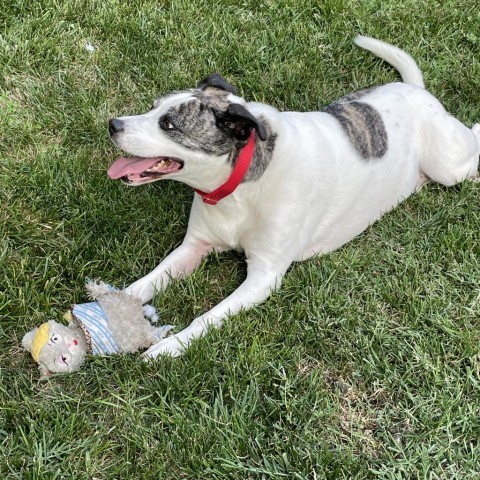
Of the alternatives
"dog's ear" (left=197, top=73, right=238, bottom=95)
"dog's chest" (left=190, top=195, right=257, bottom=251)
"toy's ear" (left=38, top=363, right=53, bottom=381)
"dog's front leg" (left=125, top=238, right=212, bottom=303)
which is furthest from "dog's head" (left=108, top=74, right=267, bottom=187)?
"toy's ear" (left=38, top=363, right=53, bottom=381)

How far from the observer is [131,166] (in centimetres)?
325

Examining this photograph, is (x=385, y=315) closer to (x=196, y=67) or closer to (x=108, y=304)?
(x=108, y=304)

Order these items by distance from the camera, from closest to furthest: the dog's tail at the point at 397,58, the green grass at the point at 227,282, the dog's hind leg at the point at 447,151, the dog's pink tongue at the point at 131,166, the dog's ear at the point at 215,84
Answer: the green grass at the point at 227,282, the dog's pink tongue at the point at 131,166, the dog's ear at the point at 215,84, the dog's hind leg at the point at 447,151, the dog's tail at the point at 397,58

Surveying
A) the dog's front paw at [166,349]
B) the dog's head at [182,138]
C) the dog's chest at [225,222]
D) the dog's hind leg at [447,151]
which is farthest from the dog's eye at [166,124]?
the dog's hind leg at [447,151]

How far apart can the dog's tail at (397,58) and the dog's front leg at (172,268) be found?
6.87ft

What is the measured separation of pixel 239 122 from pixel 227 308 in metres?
0.93

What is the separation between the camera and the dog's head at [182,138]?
3143 millimetres

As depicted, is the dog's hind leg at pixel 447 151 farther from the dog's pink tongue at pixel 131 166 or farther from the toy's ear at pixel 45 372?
the toy's ear at pixel 45 372

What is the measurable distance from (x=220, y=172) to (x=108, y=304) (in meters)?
0.85

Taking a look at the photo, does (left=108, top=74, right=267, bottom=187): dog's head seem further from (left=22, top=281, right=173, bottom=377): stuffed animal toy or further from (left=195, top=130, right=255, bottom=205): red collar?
(left=22, top=281, right=173, bottom=377): stuffed animal toy

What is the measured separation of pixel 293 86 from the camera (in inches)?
188

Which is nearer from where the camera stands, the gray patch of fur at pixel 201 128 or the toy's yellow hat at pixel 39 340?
the toy's yellow hat at pixel 39 340

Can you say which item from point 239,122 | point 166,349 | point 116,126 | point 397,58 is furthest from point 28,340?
point 397,58

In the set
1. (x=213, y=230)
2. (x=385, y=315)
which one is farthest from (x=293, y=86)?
(x=385, y=315)
